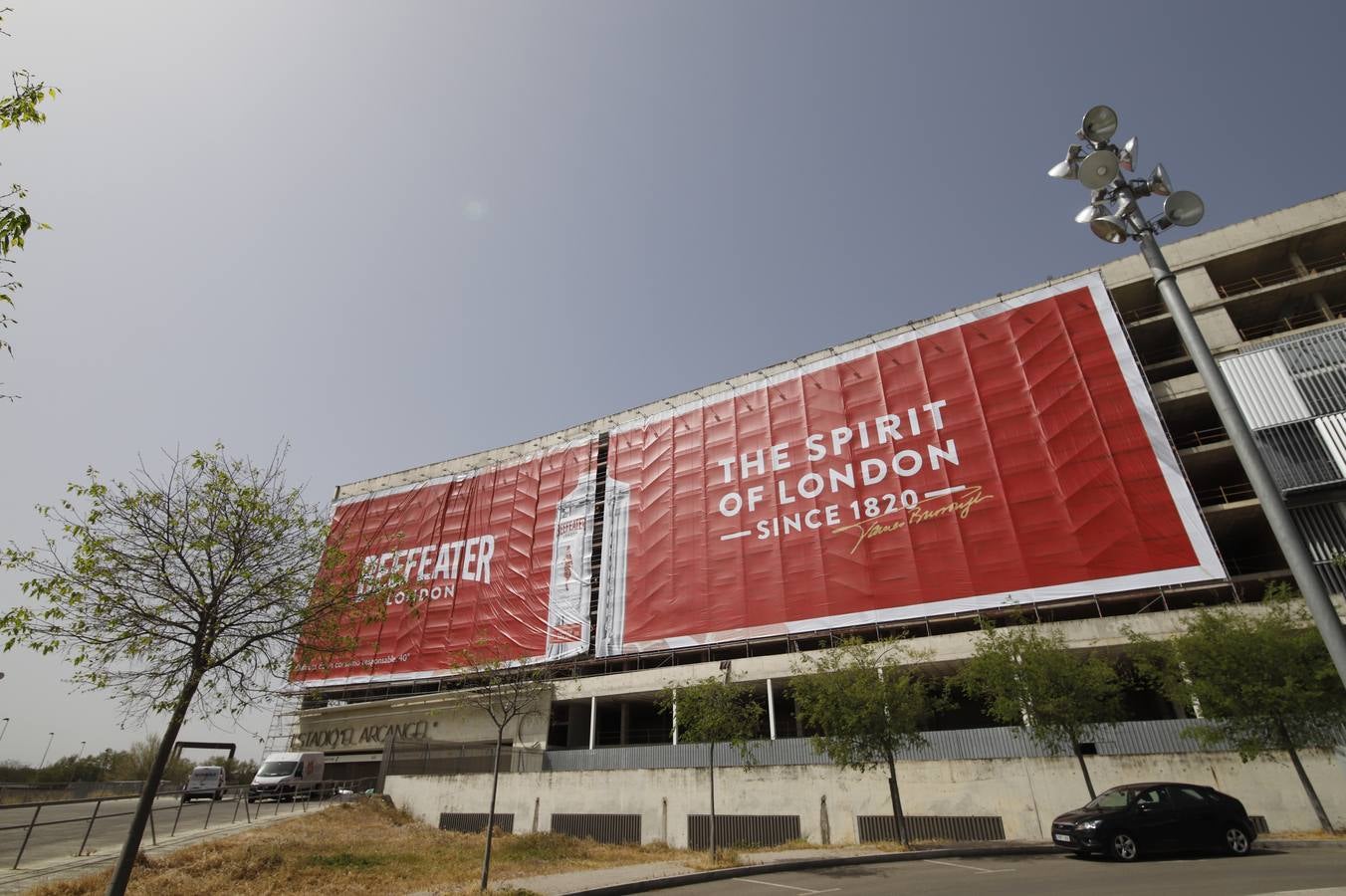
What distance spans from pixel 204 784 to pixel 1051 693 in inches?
1451

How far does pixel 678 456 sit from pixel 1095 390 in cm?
2233

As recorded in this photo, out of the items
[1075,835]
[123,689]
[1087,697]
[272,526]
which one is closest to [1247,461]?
[1075,835]

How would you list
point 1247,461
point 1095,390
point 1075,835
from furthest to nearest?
1. point 1095,390
2. point 1075,835
3. point 1247,461

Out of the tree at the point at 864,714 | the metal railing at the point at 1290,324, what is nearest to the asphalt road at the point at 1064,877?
the tree at the point at 864,714

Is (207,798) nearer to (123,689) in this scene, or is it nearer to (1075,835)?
(123,689)

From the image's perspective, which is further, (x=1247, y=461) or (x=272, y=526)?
(x=272, y=526)

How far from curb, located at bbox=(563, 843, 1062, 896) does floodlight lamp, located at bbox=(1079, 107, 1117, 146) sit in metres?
12.9

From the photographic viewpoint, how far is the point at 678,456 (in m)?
40.7

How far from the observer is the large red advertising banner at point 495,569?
4019 centimetres

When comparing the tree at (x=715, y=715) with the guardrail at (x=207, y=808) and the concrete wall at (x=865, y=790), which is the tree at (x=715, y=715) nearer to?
the concrete wall at (x=865, y=790)

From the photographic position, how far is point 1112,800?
1321cm

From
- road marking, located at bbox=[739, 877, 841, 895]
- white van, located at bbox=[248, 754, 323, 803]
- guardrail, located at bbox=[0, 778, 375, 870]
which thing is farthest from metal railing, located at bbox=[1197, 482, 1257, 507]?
white van, located at bbox=[248, 754, 323, 803]

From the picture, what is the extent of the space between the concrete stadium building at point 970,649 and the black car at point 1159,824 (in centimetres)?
801
